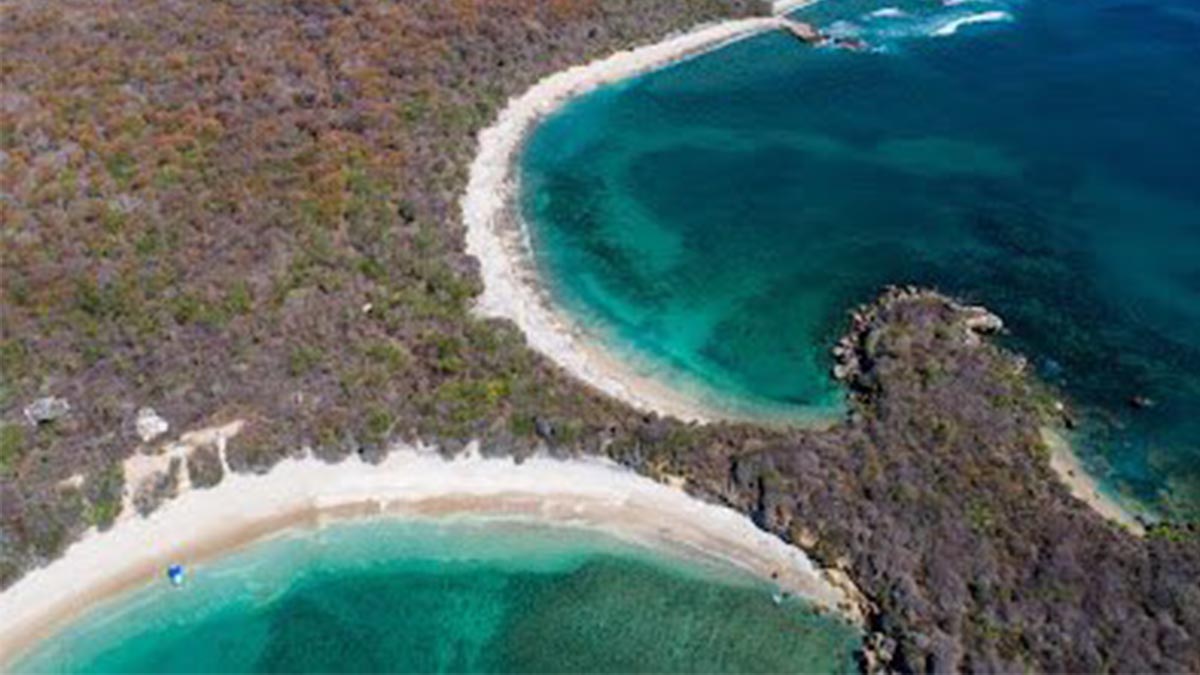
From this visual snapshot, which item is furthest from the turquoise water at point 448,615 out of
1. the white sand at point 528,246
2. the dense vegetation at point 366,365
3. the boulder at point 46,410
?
the white sand at point 528,246

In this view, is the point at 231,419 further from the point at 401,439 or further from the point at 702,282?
the point at 702,282

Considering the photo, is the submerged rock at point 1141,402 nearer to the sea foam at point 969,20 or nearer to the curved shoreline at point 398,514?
the curved shoreline at point 398,514

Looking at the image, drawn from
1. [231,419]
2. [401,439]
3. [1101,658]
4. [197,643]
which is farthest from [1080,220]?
[197,643]

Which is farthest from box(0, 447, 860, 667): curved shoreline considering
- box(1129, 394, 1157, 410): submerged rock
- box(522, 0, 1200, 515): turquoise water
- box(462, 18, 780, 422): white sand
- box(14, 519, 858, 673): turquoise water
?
box(1129, 394, 1157, 410): submerged rock

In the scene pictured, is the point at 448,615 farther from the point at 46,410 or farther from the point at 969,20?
the point at 969,20

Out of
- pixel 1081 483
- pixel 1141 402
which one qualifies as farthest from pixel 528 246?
pixel 1141 402

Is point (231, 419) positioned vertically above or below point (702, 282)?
above
